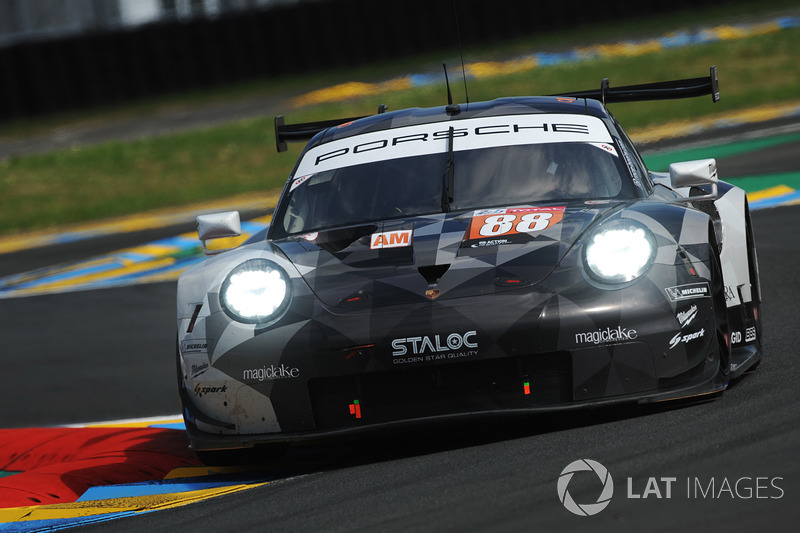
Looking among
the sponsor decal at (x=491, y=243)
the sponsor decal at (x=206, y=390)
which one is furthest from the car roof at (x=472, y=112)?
the sponsor decal at (x=206, y=390)

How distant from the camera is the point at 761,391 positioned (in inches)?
166

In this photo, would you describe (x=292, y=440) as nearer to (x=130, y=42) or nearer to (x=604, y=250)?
(x=604, y=250)

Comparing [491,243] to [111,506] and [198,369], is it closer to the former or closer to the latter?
[198,369]

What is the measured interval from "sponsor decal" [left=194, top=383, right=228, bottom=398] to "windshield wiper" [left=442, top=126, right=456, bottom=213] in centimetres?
120

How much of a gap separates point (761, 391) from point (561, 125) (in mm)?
1546

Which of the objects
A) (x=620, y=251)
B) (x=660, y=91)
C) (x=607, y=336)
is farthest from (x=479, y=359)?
(x=660, y=91)

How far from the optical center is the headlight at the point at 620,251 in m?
4.01

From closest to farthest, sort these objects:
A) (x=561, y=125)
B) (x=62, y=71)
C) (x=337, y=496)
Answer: (x=337, y=496)
(x=561, y=125)
(x=62, y=71)

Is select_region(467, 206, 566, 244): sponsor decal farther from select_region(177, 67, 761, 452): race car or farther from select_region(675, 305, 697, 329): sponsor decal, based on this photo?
select_region(675, 305, 697, 329): sponsor decal

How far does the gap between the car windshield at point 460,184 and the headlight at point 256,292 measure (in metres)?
0.65

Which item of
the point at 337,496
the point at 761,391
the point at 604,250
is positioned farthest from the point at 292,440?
the point at 761,391

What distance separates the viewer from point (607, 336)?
3869mm

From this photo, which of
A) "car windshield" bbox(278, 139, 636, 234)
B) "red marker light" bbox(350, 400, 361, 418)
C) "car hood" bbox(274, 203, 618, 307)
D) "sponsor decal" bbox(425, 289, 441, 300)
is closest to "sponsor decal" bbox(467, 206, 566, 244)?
"car hood" bbox(274, 203, 618, 307)

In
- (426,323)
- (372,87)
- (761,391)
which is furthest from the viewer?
(372,87)
